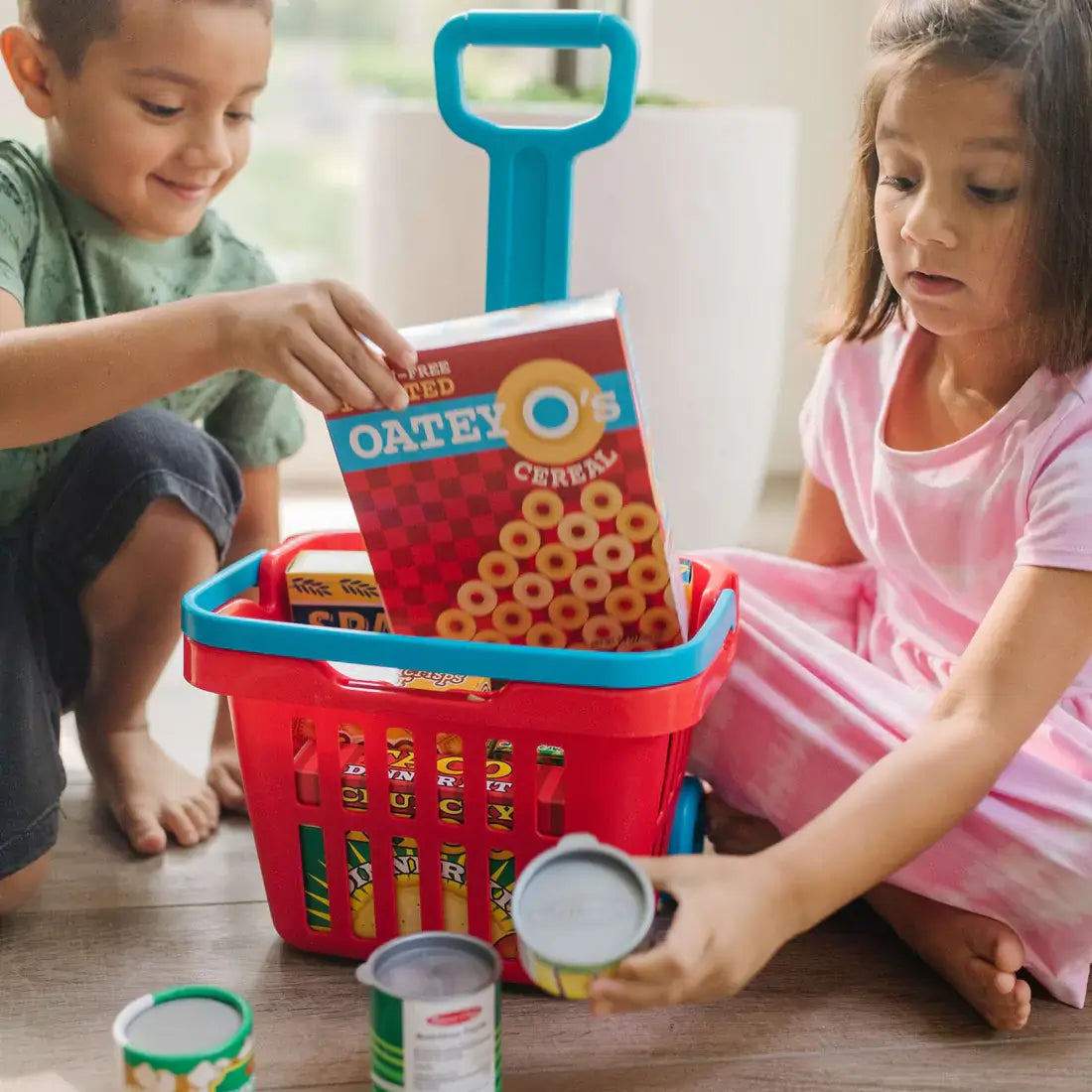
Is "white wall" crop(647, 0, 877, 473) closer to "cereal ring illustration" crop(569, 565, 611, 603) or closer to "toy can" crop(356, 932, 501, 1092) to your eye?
"cereal ring illustration" crop(569, 565, 611, 603)

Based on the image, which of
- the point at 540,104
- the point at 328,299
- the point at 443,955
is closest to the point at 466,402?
the point at 328,299

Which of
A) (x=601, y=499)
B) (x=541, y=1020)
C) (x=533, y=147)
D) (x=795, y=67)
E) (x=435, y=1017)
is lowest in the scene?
(x=541, y=1020)

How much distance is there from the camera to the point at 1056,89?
78 centimetres

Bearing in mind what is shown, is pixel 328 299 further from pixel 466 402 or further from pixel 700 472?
pixel 700 472

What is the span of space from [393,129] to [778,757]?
0.81 metres

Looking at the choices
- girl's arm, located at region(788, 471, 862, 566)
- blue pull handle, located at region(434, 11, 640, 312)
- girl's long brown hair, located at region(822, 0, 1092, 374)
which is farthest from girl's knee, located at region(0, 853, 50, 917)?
girl's long brown hair, located at region(822, 0, 1092, 374)

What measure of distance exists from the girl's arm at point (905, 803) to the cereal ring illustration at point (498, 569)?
192 millimetres

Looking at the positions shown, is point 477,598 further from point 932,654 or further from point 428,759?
point 932,654

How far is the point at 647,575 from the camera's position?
0.76 meters

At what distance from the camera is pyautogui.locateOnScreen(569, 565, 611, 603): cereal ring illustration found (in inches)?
29.9

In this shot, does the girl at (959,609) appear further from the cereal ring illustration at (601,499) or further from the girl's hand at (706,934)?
the cereal ring illustration at (601,499)

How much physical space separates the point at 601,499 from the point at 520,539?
54 millimetres

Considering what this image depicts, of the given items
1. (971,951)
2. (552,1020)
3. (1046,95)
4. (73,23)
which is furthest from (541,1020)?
(73,23)

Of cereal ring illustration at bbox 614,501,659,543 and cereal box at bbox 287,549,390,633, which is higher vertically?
cereal ring illustration at bbox 614,501,659,543
